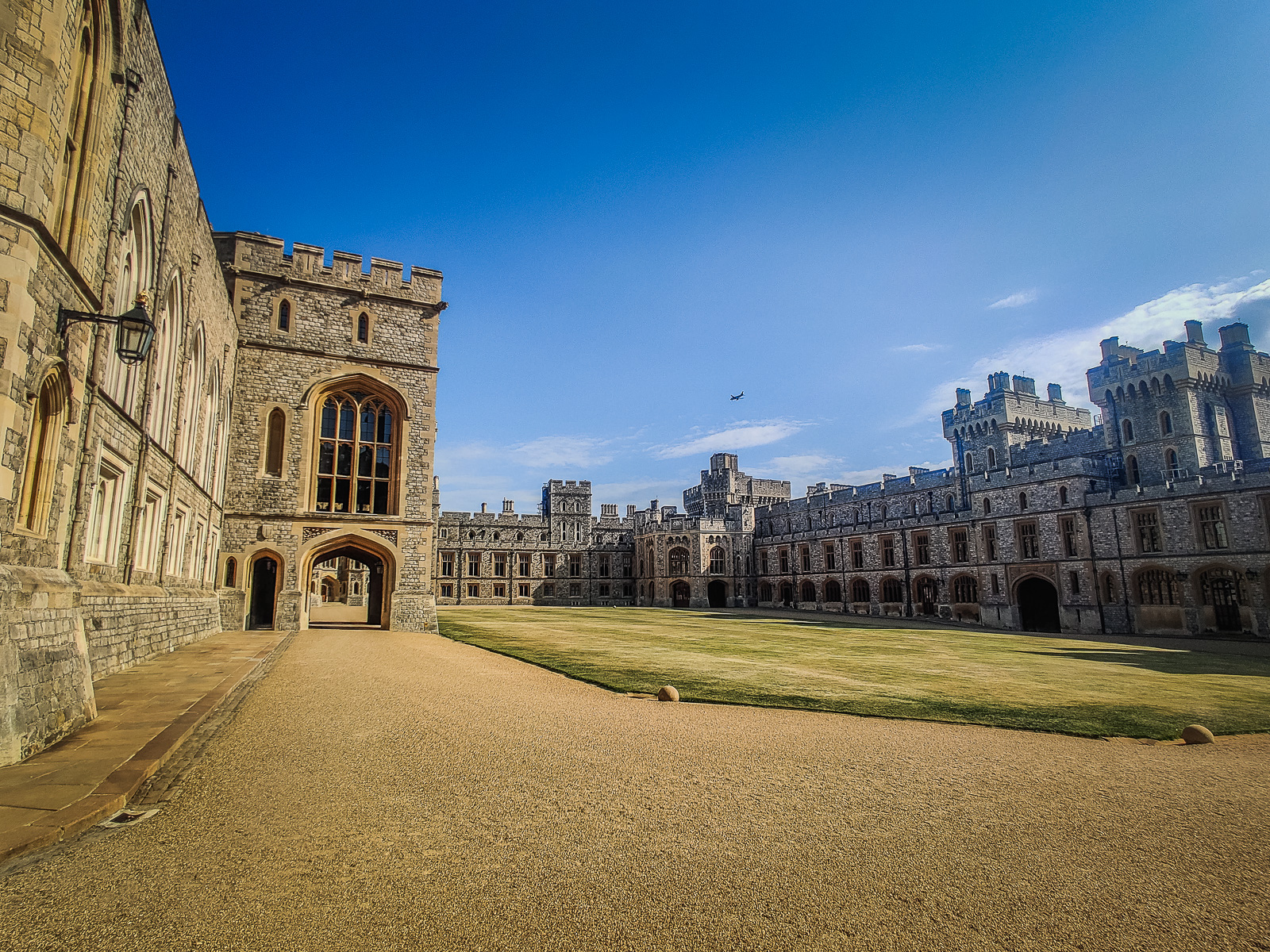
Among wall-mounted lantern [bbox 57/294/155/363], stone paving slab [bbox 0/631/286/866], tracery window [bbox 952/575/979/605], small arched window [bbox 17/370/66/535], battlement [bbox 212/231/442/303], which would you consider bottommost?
stone paving slab [bbox 0/631/286/866]

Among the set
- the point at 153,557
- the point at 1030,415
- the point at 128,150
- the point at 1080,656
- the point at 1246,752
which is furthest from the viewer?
the point at 1030,415

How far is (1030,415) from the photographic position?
4550 cm

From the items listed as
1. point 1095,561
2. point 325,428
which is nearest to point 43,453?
point 325,428

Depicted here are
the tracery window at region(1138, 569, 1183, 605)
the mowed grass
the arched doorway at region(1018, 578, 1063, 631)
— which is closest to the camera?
the mowed grass

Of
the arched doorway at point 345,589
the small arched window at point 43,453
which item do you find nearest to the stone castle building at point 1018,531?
the arched doorway at point 345,589

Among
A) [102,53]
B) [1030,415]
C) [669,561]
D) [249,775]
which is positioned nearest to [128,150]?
[102,53]

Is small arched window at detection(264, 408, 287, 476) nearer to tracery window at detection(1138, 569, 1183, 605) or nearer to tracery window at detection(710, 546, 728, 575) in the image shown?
tracery window at detection(1138, 569, 1183, 605)

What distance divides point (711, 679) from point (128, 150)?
36.4ft

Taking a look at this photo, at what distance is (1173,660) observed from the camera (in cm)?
1612

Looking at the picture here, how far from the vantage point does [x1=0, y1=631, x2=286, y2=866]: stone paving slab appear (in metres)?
3.61

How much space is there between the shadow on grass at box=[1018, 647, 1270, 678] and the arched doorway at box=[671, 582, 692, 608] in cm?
3388

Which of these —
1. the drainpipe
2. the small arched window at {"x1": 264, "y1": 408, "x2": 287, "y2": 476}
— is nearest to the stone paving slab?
the small arched window at {"x1": 264, "y1": 408, "x2": 287, "y2": 476}

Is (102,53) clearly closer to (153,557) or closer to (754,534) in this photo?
(153,557)

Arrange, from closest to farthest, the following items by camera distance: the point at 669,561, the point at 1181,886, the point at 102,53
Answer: the point at 1181,886, the point at 102,53, the point at 669,561
